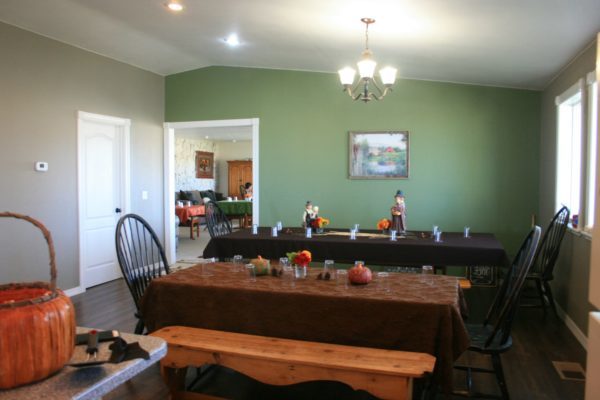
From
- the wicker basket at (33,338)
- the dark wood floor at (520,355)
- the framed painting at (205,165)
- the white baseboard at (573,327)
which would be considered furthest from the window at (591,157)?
the framed painting at (205,165)

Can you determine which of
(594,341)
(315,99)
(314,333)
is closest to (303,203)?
(315,99)

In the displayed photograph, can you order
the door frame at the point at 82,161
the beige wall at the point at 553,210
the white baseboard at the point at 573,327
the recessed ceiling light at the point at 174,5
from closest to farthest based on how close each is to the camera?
1. the white baseboard at the point at 573,327
2. the beige wall at the point at 553,210
3. the recessed ceiling light at the point at 174,5
4. the door frame at the point at 82,161

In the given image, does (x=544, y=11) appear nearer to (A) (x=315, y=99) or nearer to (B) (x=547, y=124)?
(B) (x=547, y=124)

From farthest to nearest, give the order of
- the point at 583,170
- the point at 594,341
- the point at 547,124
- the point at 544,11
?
1. the point at 547,124
2. the point at 583,170
3. the point at 544,11
4. the point at 594,341

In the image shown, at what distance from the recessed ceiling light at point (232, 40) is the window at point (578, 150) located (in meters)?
3.19

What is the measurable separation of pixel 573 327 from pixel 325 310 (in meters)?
2.60

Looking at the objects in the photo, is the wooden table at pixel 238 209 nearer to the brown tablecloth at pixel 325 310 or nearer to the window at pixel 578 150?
the window at pixel 578 150

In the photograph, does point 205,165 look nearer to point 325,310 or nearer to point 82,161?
point 82,161

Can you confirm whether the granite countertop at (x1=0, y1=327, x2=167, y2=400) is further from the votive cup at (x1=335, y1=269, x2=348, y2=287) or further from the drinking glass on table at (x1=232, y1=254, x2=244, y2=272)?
the drinking glass on table at (x1=232, y1=254, x2=244, y2=272)

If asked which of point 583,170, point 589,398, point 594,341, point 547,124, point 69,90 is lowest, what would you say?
point 589,398

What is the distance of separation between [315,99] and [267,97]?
0.67 meters

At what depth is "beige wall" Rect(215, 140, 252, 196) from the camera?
47.3 feet

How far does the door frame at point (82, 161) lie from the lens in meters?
5.00

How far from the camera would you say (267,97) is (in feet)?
19.5
